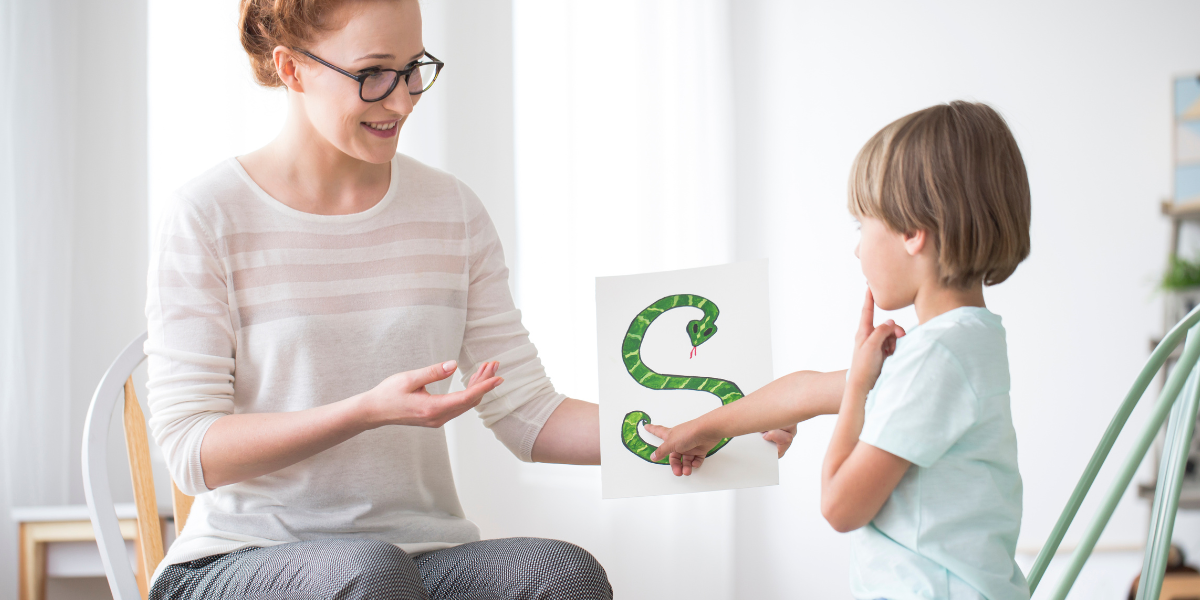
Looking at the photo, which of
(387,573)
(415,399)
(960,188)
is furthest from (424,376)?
(960,188)

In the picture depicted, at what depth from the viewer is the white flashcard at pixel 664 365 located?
3.33 ft

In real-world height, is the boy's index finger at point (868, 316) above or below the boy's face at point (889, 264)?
below

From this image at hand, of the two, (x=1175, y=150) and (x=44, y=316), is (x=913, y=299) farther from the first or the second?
(x=44, y=316)

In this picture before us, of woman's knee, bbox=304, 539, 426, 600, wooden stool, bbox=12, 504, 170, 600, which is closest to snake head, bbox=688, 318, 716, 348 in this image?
woman's knee, bbox=304, 539, 426, 600

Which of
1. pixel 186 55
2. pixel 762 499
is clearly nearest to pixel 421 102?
pixel 186 55

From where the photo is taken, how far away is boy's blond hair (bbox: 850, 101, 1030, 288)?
31.1 inches

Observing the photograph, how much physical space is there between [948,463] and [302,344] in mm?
793

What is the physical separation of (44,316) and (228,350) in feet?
4.07

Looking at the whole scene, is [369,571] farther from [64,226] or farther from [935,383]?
[64,226]

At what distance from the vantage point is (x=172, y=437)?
0.99m

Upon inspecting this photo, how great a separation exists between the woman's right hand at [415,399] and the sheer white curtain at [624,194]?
1.21 m

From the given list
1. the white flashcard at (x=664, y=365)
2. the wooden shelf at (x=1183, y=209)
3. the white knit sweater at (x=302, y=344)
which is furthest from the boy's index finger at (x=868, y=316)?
the wooden shelf at (x=1183, y=209)

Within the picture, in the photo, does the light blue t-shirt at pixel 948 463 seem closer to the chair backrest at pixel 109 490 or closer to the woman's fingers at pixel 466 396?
the woman's fingers at pixel 466 396

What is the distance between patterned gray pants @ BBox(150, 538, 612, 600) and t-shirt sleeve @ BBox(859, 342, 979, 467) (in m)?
0.40
